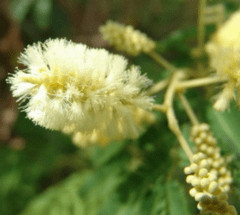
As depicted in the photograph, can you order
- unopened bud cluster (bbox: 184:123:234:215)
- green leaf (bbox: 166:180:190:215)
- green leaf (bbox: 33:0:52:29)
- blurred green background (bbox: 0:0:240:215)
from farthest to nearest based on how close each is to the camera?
1. green leaf (bbox: 33:0:52:29)
2. blurred green background (bbox: 0:0:240:215)
3. green leaf (bbox: 166:180:190:215)
4. unopened bud cluster (bbox: 184:123:234:215)

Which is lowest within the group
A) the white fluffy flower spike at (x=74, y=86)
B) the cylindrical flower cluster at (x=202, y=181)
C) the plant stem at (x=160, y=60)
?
the cylindrical flower cluster at (x=202, y=181)

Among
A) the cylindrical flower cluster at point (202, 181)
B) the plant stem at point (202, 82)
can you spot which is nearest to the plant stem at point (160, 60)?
the plant stem at point (202, 82)

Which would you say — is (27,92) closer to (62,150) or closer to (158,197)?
(158,197)

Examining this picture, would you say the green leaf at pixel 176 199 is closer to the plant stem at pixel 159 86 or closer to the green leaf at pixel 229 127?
the green leaf at pixel 229 127

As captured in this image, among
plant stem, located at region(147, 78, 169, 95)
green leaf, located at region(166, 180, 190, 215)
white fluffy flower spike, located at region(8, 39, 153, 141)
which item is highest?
plant stem, located at region(147, 78, 169, 95)

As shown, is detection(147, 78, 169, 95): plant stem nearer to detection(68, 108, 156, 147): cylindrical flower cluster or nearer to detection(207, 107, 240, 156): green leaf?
detection(68, 108, 156, 147): cylindrical flower cluster

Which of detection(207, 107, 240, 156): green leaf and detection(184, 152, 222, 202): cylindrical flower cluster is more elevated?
detection(207, 107, 240, 156): green leaf

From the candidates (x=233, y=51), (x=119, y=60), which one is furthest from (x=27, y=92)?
(x=233, y=51)

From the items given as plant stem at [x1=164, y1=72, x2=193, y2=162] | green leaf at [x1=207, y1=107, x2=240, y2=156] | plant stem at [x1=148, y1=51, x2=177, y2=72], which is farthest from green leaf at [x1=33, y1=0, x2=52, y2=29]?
green leaf at [x1=207, y1=107, x2=240, y2=156]
